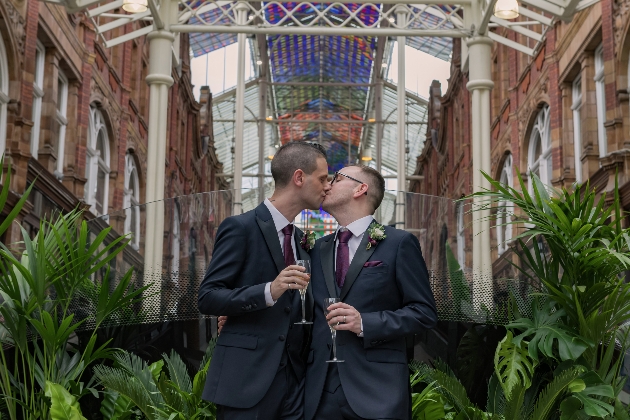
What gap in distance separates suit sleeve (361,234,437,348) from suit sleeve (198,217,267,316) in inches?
17.1

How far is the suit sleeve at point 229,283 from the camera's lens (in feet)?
11.1

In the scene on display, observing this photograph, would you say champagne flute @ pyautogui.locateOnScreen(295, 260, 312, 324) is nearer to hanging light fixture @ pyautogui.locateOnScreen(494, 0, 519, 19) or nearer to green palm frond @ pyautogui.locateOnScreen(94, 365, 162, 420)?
green palm frond @ pyautogui.locateOnScreen(94, 365, 162, 420)

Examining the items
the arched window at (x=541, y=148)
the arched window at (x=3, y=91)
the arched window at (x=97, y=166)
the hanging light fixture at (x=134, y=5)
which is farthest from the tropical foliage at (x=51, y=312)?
the arched window at (x=541, y=148)

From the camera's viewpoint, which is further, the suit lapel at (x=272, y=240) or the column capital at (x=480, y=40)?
the column capital at (x=480, y=40)

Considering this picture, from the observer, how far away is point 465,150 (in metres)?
23.7

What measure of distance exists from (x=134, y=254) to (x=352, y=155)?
34.8 metres

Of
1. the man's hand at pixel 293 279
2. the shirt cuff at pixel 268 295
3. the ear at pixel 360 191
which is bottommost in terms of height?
the shirt cuff at pixel 268 295

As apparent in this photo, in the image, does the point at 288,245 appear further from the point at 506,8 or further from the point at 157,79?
the point at 157,79

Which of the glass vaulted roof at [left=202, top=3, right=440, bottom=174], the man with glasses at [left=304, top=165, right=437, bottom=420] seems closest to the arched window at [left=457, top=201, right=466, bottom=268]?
the man with glasses at [left=304, top=165, right=437, bottom=420]

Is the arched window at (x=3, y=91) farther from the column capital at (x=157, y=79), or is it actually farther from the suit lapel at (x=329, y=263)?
the suit lapel at (x=329, y=263)

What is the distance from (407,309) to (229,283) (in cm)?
71

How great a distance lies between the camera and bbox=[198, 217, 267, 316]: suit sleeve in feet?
11.1

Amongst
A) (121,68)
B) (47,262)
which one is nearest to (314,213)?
(47,262)

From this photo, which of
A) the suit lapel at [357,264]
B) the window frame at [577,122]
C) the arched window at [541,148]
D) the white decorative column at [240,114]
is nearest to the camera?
the suit lapel at [357,264]
